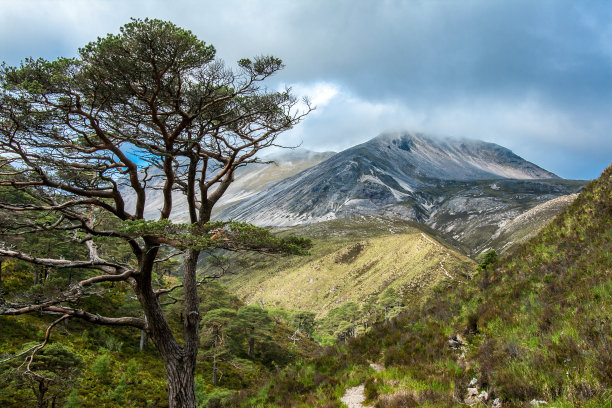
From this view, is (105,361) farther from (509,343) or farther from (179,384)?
(509,343)

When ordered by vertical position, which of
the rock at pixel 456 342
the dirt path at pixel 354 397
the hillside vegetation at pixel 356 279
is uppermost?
the rock at pixel 456 342

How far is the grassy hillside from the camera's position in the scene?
4160 mm

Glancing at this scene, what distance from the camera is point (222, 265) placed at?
981 cm

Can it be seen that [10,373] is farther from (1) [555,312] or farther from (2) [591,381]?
(1) [555,312]

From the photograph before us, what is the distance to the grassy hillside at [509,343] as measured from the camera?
4.16 meters

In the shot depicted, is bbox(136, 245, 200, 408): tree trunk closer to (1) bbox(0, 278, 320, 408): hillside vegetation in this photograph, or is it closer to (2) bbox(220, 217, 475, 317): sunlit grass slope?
(1) bbox(0, 278, 320, 408): hillside vegetation

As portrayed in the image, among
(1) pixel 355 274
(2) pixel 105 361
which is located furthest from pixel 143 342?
(1) pixel 355 274

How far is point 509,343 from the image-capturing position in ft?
18.2

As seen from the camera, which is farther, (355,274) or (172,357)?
(355,274)

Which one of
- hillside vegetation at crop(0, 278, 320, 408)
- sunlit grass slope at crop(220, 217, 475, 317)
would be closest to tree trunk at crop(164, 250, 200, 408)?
hillside vegetation at crop(0, 278, 320, 408)

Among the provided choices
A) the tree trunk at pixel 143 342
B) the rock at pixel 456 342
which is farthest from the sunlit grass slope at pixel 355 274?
the rock at pixel 456 342

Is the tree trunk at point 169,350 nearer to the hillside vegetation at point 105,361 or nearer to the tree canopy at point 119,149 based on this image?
the tree canopy at point 119,149

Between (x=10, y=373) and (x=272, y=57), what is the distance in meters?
13.1

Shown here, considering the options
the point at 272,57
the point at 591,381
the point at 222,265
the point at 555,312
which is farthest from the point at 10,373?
the point at 555,312
